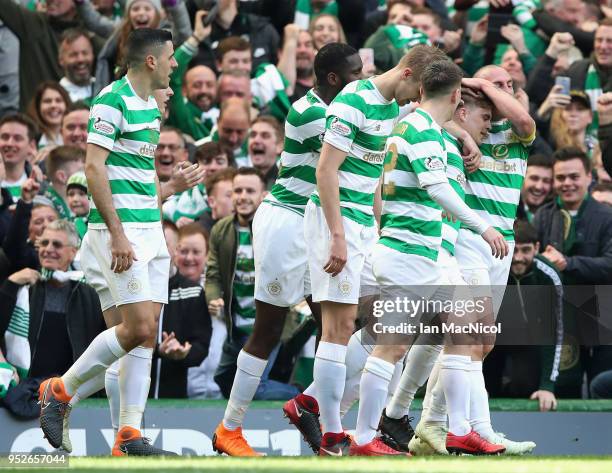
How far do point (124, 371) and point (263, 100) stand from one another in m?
6.80

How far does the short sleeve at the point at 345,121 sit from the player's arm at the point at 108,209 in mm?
1393

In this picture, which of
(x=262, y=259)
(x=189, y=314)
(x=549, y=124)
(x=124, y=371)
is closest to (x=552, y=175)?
(x=549, y=124)

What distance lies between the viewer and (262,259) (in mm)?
9586

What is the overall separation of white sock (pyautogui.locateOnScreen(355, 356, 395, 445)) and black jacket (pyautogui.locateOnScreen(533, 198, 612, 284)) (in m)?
3.83

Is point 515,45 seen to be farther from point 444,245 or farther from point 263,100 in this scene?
point 444,245

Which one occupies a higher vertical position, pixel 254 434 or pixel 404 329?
pixel 404 329

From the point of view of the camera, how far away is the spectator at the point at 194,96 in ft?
50.2

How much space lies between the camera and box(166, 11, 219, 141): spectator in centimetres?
1529

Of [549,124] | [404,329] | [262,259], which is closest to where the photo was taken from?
[404,329]

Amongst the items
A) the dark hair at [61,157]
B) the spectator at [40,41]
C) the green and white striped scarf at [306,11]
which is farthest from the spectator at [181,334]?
the green and white striped scarf at [306,11]

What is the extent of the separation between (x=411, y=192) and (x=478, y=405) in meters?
1.54

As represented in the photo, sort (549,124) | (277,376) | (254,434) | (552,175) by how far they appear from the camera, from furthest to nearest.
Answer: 1. (549,124)
2. (552,175)
3. (277,376)
4. (254,434)

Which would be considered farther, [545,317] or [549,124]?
[549,124]

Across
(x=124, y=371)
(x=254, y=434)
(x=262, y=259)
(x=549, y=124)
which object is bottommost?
(x=254, y=434)
